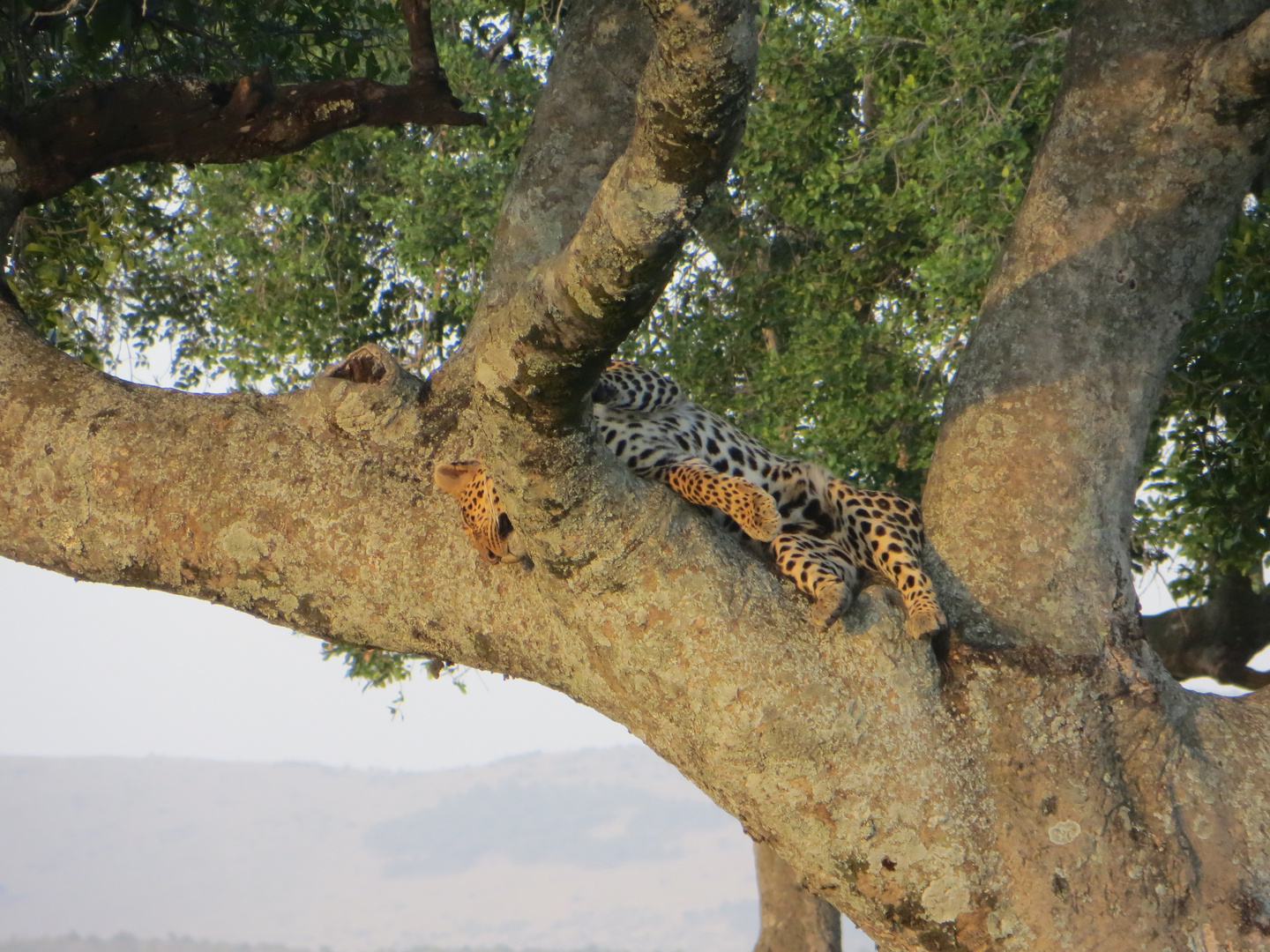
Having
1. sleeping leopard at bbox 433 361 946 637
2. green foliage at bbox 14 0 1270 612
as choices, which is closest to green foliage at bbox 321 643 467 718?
green foliage at bbox 14 0 1270 612

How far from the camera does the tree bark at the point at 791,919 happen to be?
391 inches

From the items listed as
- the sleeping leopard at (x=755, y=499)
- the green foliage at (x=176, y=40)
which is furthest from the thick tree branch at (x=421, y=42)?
the green foliage at (x=176, y=40)

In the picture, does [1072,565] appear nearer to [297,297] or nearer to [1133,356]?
[1133,356]

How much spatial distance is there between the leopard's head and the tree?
0.07 metres

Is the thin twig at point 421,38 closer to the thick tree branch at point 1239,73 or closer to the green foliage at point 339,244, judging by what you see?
the thick tree branch at point 1239,73

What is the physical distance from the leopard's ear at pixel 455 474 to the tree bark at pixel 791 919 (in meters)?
6.96

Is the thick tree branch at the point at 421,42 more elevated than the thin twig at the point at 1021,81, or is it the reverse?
the thin twig at the point at 1021,81

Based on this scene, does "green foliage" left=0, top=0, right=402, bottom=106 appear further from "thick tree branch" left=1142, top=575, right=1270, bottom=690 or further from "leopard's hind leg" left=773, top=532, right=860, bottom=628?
"thick tree branch" left=1142, top=575, right=1270, bottom=690

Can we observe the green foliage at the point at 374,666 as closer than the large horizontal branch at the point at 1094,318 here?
No

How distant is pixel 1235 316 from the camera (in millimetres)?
6160

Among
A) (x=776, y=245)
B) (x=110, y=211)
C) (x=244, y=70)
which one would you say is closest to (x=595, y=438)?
(x=244, y=70)

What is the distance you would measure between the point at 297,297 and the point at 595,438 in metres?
7.49

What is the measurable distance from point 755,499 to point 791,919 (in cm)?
699

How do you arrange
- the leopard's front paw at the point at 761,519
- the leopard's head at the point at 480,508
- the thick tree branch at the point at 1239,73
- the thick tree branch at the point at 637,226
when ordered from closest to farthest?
the thick tree branch at the point at 637,226, the leopard's head at the point at 480,508, the thick tree branch at the point at 1239,73, the leopard's front paw at the point at 761,519
